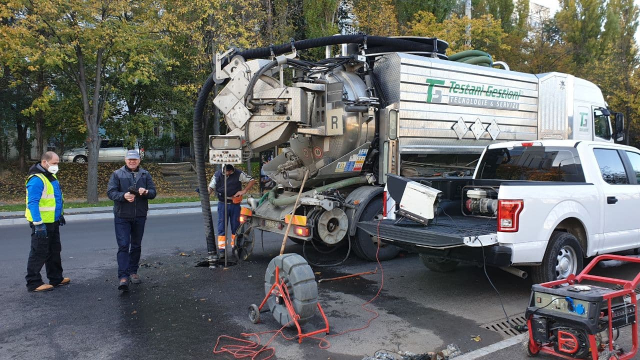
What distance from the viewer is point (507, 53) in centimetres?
2864

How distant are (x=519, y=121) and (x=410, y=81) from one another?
348 cm

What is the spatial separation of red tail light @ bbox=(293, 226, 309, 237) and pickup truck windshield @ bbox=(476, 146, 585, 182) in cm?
256

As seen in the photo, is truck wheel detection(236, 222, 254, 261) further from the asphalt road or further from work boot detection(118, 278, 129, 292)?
work boot detection(118, 278, 129, 292)

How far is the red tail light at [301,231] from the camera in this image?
24.2ft

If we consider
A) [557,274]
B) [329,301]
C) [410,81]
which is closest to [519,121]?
[410,81]

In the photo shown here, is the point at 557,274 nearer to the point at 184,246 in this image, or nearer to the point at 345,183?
the point at 345,183

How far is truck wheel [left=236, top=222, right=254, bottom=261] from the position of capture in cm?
831

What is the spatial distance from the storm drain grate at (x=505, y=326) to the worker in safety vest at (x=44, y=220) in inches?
209

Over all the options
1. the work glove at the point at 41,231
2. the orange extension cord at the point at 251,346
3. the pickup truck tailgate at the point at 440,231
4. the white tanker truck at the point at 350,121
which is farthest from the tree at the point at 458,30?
the orange extension cord at the point at 251,346

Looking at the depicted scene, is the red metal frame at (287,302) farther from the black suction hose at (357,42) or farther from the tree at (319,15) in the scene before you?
the tree at (319,15)

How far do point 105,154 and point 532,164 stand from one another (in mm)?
26225

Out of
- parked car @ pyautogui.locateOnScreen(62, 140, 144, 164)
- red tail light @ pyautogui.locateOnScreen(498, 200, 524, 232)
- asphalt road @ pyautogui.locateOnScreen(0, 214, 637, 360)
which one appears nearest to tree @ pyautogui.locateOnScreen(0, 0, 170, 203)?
asphalt road @ pyautogui.locateOnScreen(0, 214, 637, 360)

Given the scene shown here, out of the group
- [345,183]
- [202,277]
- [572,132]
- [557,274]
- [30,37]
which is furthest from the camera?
[30,37]

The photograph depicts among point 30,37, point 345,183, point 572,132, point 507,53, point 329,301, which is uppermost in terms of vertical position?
point 507,53
